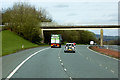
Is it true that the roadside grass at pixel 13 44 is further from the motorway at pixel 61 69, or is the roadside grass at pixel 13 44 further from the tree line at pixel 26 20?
the motorway at pixel 61 69

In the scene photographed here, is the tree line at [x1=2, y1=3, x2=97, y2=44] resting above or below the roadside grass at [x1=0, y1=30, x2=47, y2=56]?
above

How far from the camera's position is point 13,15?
94812mm

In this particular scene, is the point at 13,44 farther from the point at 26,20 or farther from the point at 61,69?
the point at 61,69

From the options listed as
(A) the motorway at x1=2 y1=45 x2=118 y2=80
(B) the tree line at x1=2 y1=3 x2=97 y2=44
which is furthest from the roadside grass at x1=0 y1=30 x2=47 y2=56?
(A) the motorway at x1=2 y1=45 x2=118 y2=80

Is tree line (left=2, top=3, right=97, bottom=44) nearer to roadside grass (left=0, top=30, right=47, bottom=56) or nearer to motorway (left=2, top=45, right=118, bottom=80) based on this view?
roadside grass (left=0, top=30, right=47, bottom=56)

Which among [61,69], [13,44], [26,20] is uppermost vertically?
[26,20]

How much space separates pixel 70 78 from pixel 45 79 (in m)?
1.35

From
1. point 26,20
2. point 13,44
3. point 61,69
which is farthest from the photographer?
point 26,20

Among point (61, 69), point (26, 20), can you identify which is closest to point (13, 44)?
point (26, 20)

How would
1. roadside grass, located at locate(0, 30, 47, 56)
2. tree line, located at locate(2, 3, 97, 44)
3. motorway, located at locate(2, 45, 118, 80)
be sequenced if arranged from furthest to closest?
1. tree line, located at locate(2, 3, 97, 44)
2. roadside grass, located at locate(0, 30, 47, 56)
3. motorway, located at locate(2, 45, 118, 80)

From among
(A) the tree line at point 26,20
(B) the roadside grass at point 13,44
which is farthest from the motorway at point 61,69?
(A) the tree line at point 26,20

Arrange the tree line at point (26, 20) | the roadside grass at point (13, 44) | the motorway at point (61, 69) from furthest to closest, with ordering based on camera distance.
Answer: the tree line at point (26, 20), the roadside grass at point (13, 44), the motorway at point (61, 69)

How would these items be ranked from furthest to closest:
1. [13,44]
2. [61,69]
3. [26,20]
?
[26,20], [13,44], [61,69]

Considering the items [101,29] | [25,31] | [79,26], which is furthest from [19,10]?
[101,29]
